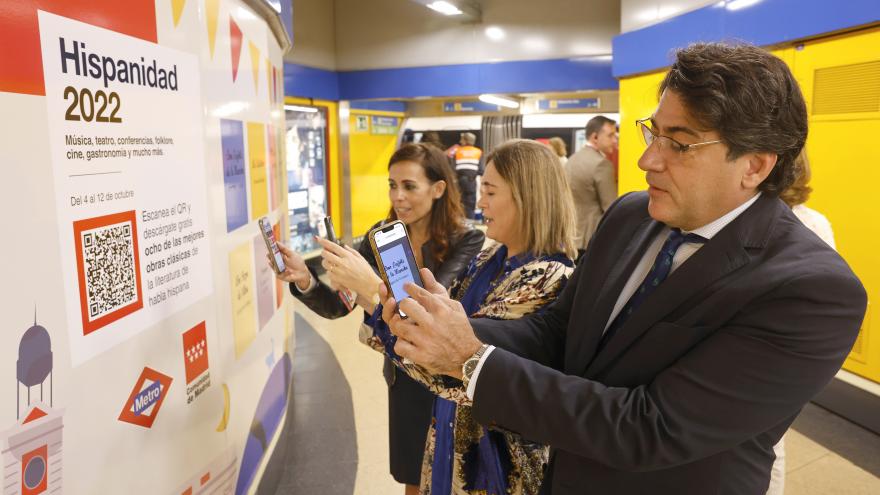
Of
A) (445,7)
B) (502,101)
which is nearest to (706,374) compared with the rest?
(445,7)

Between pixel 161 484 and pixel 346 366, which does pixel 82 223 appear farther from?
pixel 346 366

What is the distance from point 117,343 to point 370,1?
9.10 meters

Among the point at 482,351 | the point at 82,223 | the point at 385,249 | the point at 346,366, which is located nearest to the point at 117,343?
the point at 82,223

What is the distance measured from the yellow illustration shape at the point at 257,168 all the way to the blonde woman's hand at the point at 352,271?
0.88 m

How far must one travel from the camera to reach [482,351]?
1208 millimetres

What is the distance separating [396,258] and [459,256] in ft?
3.48

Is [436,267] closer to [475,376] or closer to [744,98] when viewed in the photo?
[475,376]

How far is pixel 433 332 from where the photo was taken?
1.18 meters

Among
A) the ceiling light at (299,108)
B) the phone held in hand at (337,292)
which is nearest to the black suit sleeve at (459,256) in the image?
the phone held in hand at (337,292)

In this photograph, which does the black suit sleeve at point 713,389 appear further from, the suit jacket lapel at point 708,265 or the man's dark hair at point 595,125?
the man's dark hair at point 595,125

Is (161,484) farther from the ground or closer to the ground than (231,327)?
closer to the ground

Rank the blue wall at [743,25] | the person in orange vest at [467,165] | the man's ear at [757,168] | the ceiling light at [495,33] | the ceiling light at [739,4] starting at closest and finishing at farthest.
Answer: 1. the man's ear at [757,168]
2. the blue wall at [743,25]
3. the ceiling light at [739,4]
4. the ceiling light at [495,33]
5. the person in orange vest at [467,165]

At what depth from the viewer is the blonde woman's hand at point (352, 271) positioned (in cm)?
191

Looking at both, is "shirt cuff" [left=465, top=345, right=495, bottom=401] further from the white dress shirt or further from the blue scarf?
the blue scarf
